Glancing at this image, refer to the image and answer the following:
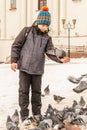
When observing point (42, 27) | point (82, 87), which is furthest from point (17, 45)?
point (82, 87)

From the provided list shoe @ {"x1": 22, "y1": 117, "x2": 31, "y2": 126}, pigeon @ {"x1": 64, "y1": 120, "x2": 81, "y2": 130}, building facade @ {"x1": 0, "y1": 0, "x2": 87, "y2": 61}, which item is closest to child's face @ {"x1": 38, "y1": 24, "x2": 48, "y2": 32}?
shoe @ {"x1": 22, "y1": 117, "x2": 31, "y2": 126}

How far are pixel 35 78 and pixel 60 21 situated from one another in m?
29.8

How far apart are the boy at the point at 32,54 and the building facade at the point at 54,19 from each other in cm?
2625

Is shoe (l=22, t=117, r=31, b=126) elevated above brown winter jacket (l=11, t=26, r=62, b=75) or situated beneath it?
situated beneath

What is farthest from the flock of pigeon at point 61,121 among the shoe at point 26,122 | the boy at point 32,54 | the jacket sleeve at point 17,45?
the jacket sleeve at point 17,45

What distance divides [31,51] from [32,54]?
4cm

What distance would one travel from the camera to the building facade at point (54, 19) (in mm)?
33281

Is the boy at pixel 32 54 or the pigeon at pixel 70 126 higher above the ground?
the boy at pixel 32 54

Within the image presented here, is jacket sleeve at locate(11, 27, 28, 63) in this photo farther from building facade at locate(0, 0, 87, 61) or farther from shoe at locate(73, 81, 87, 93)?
building facade at locate(0, 0, 87, 61)

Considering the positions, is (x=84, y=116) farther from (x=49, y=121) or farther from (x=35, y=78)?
(x=35, y=78)

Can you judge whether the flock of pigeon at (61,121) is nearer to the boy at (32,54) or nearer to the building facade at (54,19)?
the boy at (32,54)

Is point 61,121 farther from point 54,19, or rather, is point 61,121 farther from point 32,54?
point 54,19

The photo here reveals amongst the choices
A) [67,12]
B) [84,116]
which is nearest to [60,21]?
[67,12]

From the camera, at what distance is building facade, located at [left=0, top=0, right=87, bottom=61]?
1310 inches
